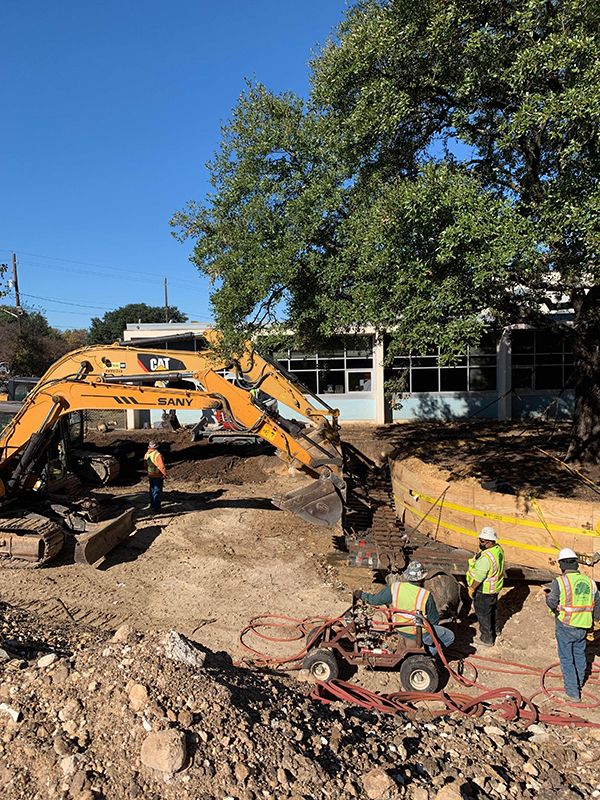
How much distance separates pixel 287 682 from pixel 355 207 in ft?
26.2

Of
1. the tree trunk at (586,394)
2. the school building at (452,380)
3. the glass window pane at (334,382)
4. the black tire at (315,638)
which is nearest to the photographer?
the black tire at (315,638)

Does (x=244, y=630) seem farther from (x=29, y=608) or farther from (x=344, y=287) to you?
(x=344, y=287)

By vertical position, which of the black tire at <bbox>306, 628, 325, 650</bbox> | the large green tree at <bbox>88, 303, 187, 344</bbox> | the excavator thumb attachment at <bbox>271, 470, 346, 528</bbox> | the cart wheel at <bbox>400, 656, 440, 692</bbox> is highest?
the large green tree at <bbox>88, 303, 187, 344</bbox>

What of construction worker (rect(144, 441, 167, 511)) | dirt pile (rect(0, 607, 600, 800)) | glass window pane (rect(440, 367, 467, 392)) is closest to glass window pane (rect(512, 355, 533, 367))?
glass window pane (rect(440, 367, 467, 392))

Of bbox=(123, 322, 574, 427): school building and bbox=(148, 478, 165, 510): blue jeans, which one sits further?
bbox=(123, 322, 574, 427): school building

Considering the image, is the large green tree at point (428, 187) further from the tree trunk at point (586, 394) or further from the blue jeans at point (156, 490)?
the blue jeans at point (156, 490)

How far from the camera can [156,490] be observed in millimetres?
11438

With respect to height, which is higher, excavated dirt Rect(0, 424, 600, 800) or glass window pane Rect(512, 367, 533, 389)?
glass window pane Rect(512, 367, 533, 389)

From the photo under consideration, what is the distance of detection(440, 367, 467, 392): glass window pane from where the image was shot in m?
22.6

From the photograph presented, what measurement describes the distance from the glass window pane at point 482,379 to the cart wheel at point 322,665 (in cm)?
1866

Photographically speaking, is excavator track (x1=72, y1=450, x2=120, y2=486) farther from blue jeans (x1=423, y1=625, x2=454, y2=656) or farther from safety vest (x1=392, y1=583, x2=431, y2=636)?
blue jeans (x1=423, y1=625, x2=454, y2=656)

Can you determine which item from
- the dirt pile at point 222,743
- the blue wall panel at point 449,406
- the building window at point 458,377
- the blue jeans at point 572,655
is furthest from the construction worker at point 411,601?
the building window at point 458,377

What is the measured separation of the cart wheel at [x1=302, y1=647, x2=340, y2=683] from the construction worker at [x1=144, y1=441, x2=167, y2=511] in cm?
612

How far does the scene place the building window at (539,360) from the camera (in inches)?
874
